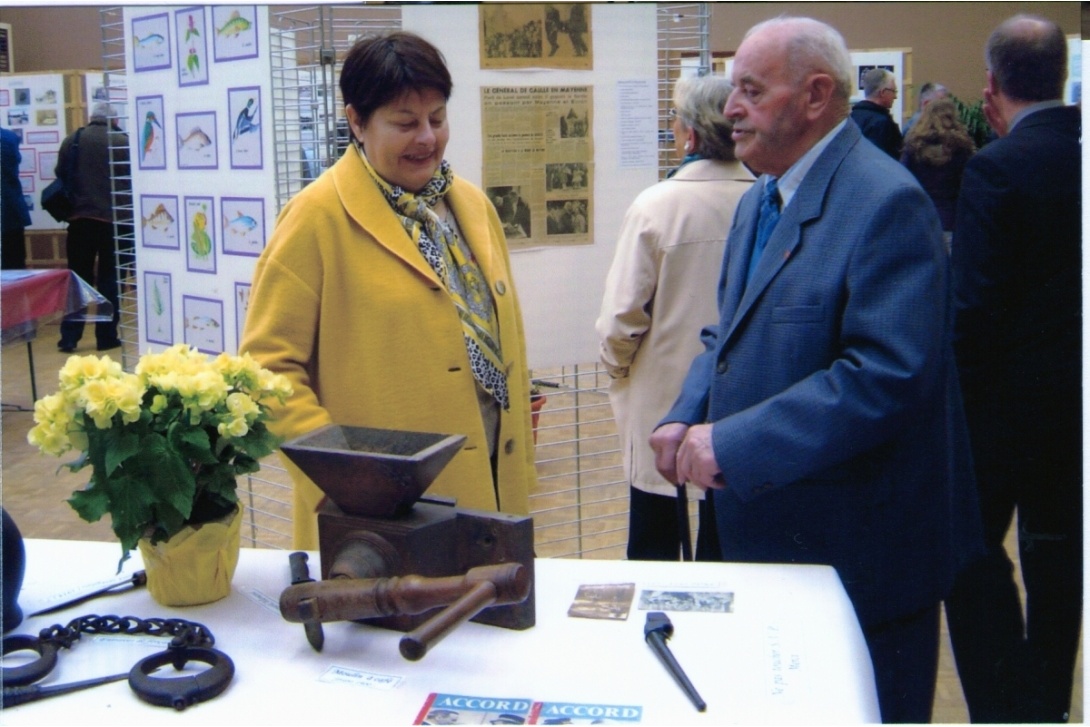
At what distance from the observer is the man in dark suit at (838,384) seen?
1.55 m

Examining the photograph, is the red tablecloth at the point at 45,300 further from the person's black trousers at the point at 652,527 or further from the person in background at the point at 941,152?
the person in background at the point at 941,152

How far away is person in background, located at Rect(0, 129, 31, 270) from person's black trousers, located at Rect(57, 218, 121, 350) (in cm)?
22

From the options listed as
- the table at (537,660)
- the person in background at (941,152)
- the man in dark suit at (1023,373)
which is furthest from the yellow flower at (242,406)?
the person in background at (941,152)

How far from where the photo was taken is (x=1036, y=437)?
2189 mm

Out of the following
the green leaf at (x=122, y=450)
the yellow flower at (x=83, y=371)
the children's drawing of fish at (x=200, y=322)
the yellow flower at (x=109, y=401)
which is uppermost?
the yellow flower at (x=83, y=371)

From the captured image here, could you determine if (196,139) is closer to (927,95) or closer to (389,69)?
(389,69)

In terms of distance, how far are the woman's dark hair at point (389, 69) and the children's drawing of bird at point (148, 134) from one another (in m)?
1.19

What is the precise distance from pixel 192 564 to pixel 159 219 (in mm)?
1702

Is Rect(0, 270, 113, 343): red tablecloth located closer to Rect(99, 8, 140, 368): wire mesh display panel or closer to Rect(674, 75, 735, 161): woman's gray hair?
Rect(99, 8, 140, 368): wire mesh display panel

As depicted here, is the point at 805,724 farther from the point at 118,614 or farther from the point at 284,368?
the point at 284,368

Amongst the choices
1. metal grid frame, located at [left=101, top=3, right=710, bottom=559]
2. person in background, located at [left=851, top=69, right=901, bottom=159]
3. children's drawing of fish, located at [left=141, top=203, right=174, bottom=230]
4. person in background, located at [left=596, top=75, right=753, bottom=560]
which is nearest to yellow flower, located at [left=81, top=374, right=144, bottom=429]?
metal grid frame, located at [left=101, top=3, right=710, bottom=559]

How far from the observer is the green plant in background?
7.41 ft

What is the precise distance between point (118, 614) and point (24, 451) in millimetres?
3837

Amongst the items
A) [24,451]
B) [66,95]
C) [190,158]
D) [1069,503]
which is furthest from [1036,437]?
[24,451]
